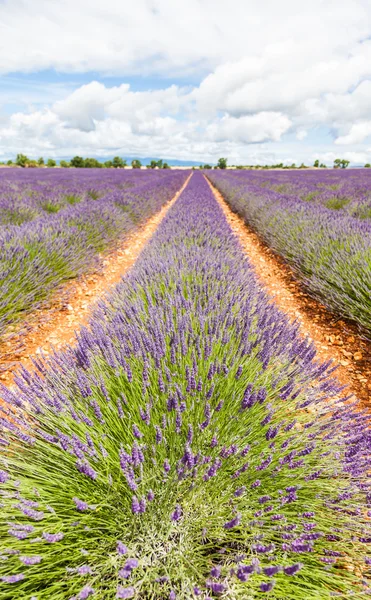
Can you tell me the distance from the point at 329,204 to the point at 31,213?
8.26 meters

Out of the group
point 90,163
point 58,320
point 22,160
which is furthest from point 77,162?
point 58,320

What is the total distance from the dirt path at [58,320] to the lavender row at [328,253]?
2.60 meters

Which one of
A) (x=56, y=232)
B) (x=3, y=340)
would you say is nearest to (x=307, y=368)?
(x=3, y=340)

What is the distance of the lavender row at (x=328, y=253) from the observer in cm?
317

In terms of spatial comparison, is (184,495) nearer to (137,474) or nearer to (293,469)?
(137,474)

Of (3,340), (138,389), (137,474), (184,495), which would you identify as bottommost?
(3,340)

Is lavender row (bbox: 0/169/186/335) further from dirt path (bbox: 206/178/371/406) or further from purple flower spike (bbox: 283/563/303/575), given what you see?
purple flower spike (bbox: 283/563/303/575)

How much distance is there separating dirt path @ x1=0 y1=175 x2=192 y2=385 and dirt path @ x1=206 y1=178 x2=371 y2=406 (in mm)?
2322

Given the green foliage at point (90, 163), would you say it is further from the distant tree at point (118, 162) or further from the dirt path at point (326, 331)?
the dirt path at point (326, 331)

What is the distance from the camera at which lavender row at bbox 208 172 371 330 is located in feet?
10.4

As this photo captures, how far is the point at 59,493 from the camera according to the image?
104cm

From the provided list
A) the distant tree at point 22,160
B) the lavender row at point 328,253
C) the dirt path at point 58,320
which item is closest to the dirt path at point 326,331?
the lavender row at point 328,253

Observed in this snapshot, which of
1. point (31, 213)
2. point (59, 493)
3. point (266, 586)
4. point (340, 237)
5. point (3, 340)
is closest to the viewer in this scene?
point (266, 586)

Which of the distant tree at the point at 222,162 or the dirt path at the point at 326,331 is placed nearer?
the dirt path at the point at 326,331
